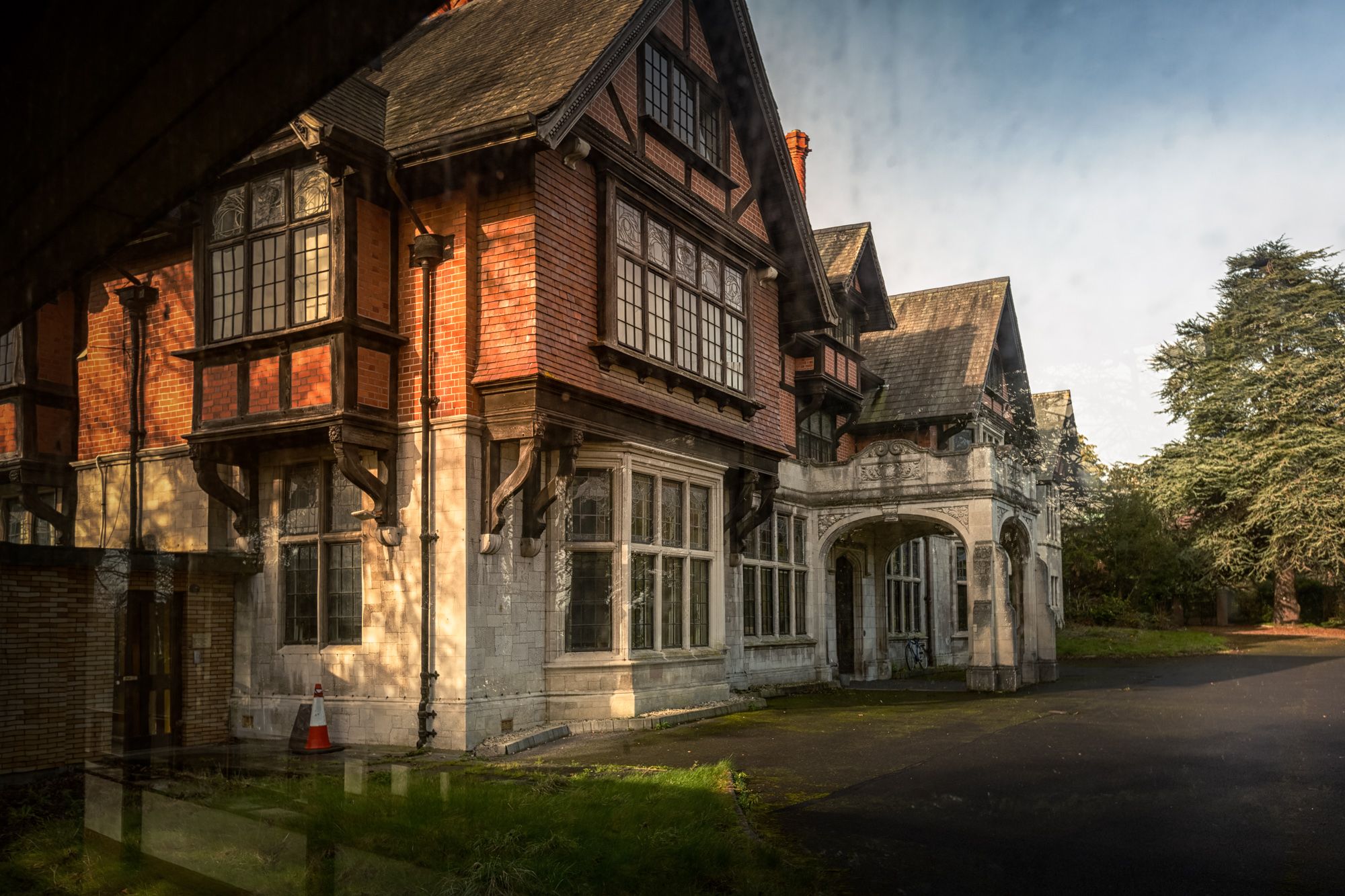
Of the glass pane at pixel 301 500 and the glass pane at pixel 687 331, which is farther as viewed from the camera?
the glass pane at pixel 687 331

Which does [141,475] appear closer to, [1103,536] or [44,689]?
[44,689]

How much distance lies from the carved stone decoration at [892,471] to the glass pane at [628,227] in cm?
925

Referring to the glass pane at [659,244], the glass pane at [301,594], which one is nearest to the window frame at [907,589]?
the glass pane at [659,244]

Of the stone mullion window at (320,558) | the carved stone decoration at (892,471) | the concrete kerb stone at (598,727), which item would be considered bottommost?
the concrete kerb stone at (598,727)

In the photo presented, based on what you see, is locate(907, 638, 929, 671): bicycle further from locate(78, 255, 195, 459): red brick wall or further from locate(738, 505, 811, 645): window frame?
locate(78, 255, 195, 459): red brick wall

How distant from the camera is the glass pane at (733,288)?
763 inches

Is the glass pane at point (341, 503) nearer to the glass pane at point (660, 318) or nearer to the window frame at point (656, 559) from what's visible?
the window frame at point (656, 559)

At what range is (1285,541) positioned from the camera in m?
46.7

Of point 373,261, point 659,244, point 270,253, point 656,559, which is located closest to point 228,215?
point 270,253

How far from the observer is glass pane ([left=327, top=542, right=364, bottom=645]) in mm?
15266

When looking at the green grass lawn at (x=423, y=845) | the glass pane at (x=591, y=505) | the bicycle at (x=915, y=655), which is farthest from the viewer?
the bicycle at (x=915, y=655)

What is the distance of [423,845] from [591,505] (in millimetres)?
8911

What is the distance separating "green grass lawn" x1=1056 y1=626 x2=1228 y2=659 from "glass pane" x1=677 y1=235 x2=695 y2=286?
73.4 ft

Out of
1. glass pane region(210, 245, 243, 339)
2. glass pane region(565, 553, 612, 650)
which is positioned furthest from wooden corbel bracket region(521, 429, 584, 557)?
glass pane region(210, 245, 243, 339)
